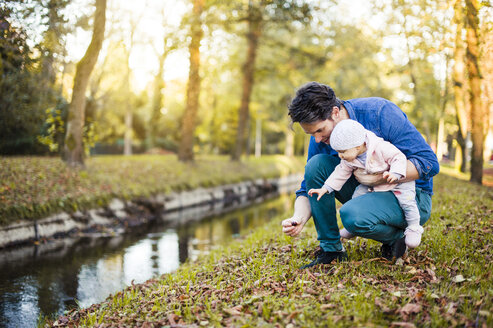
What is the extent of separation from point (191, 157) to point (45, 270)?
10.5 meters

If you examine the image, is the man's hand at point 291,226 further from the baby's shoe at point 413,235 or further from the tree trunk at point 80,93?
the tree trunk at point 80,93

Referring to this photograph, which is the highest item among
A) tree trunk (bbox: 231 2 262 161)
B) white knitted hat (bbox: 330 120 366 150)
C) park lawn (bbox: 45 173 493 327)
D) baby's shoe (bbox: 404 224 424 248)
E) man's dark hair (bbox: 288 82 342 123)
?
tree trunk (bbox: 231 2 262 161)

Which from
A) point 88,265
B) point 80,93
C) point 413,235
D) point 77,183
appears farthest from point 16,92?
point 413,235

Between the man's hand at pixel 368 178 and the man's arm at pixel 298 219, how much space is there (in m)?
0.61

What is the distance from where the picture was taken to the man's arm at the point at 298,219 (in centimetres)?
353

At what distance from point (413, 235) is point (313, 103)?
1398 millimetres

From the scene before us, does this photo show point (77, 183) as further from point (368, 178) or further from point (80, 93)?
point (368, 178)

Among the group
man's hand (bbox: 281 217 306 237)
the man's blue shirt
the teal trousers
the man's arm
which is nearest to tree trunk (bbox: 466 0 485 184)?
the man's blue shirt

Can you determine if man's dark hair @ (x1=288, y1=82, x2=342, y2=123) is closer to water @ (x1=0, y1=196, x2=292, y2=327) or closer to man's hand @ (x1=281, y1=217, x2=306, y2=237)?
man's hand @ (x1=281, y1=217, x2=306, y2=237)

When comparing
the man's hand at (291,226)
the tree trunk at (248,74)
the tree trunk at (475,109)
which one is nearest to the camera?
the man's hand at (291,226)

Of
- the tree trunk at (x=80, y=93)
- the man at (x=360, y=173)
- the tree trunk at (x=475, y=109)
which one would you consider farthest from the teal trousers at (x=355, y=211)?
the tree trunk at (x=80, y=93)

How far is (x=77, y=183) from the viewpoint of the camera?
30.9 ft

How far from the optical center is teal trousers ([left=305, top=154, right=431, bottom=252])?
3.31 m

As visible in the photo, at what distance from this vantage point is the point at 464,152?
51.7 feet
